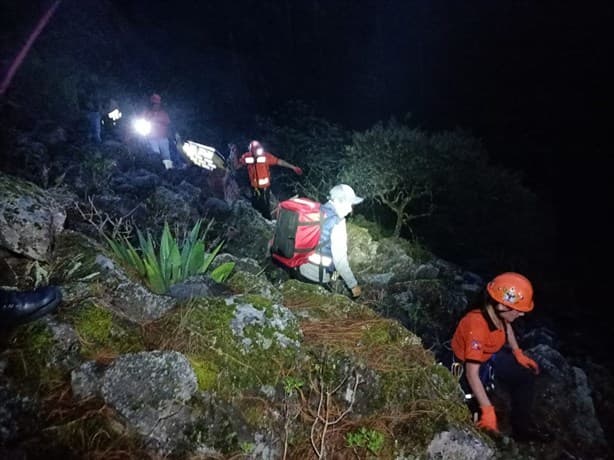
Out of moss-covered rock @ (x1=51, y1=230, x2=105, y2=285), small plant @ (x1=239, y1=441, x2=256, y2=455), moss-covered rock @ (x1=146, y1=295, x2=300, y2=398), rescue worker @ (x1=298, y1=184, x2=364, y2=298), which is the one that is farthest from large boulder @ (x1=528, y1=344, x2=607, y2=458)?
moss-covered rock @ (x1=51, y1=230, x2=105, y2=285)

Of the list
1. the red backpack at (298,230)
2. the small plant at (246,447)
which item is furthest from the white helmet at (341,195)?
the small plant at (246,447)

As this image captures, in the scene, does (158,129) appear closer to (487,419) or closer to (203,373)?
(203,373)

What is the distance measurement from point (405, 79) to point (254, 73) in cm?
1248

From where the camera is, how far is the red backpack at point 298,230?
489 centimetres

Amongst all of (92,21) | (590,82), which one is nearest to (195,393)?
(92,21)

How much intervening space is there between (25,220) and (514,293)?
164 inches

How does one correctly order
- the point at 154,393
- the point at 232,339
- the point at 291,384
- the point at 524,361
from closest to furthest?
the point at 154,393, the point at 291,384, the point at 232,339, the point at 524,361

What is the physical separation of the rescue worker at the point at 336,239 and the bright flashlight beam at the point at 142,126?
30.9ft

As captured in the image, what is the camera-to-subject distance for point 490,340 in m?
3.67

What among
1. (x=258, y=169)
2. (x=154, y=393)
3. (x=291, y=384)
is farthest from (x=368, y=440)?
(x=258, y=169)

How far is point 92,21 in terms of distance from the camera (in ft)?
63.8

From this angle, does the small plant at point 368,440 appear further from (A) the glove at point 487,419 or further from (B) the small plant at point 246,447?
(A) the glove at point 487,419

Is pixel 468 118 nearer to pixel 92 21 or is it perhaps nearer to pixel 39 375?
pixel 92 21

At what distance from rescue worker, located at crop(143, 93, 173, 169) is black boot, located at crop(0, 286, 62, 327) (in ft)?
33.7
